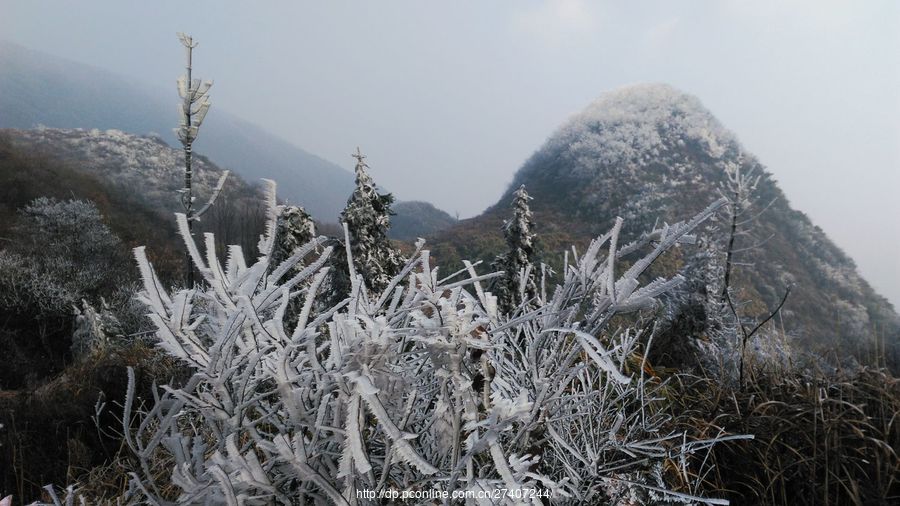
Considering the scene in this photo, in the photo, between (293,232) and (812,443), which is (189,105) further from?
(812,443)

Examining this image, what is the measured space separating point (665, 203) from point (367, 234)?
58.7 feet

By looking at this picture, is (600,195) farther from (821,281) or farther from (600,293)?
(600,293)

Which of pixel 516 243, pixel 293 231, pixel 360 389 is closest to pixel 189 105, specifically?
pixel 293 231

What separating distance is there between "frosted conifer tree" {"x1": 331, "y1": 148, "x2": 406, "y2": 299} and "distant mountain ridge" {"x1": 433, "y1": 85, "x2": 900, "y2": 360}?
6.18 m

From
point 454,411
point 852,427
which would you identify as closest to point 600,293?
point 454,411

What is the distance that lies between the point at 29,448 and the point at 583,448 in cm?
603

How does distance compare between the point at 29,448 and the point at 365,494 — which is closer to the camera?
the point at 365,494

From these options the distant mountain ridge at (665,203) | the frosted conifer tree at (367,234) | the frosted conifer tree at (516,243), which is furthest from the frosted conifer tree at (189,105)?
the distant mountain ridge at (665,203)

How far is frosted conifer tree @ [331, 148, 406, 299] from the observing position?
648cm

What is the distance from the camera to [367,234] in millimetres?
6676

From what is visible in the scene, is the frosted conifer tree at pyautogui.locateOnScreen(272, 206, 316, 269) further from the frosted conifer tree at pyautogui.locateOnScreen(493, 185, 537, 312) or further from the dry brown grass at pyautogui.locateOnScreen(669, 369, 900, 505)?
the dry brown grass at pyautogui.locateOnScreen(669, 369, 900, 505)

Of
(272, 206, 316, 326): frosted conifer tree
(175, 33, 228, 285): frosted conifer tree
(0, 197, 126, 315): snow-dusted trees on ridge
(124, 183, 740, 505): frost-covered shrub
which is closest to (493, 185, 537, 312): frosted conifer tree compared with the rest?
(272, 206, 316, 326): frosted conifer tree

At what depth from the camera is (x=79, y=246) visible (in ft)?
34.8

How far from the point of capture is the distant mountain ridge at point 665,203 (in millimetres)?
17172
